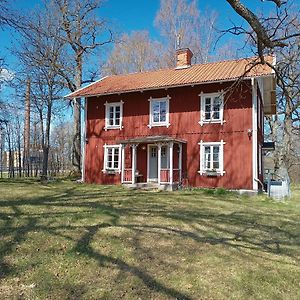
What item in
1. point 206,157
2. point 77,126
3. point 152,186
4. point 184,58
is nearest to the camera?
point 206,157

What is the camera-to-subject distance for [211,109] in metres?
17.5

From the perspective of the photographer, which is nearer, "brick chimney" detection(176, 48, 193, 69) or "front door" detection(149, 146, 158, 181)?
"front door" detection(149, 146, 158, 181)

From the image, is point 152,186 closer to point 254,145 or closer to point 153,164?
point 153,164

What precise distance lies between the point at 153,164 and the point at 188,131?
2.77 meters

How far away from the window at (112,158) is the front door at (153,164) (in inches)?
79.0

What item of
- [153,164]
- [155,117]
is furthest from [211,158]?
[155,117]

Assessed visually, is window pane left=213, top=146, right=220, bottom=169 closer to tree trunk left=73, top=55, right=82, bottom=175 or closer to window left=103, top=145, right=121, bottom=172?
window left=103, top=145, right=121, bottom=172

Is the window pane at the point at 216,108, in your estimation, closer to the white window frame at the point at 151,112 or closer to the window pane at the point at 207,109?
the window pane at the point at 207,109

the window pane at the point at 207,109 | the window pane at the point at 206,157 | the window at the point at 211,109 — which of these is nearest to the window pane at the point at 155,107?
the window at the point at 211,109

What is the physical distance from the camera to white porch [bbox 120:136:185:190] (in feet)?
57.0

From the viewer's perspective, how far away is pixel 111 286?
466 cm

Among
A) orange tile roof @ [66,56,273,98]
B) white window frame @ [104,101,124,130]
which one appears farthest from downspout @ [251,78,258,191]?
white window frame @ [104,101,124,130]

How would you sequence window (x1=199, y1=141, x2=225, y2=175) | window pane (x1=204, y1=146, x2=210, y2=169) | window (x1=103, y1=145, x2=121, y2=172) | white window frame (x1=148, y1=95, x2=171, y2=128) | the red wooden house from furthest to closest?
1. window (x1=103, y1=145, x2=121, y2=172)
2. white window frame (x1=148, y1=95, x2=171, y2=128)
3. window pane (x1=204, y1=146, x2=210, y2=169)
4. window (x1=199, y1=141, x2=225, y2=175)
5. the red wooden house

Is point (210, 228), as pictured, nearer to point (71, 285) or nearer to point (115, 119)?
point (71, 285)
